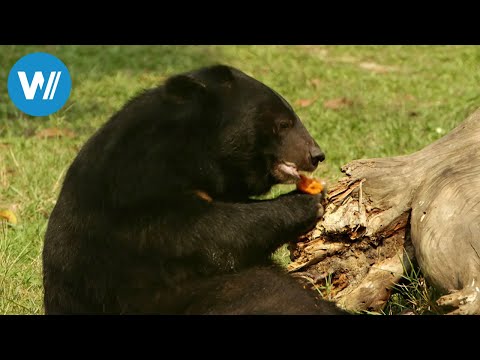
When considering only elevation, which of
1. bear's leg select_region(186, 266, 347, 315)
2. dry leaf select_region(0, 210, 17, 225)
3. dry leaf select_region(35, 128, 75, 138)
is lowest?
dry leaf select_region(0, 210, 17, 225)

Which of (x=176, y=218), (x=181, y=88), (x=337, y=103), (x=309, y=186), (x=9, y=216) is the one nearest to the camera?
(x=176, y=218)

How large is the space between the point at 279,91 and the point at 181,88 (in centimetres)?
585

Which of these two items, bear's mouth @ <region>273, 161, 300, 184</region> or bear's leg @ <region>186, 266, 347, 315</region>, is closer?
bear's leg @ <region>186, 266, 347, 315</region>

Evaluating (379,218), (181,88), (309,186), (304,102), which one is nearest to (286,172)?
(309,186)

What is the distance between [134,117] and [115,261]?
77 centimetres

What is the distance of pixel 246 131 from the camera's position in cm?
441

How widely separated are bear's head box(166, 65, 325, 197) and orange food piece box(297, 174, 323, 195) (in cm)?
5

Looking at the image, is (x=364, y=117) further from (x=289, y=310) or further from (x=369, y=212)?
(x=289, y=310)

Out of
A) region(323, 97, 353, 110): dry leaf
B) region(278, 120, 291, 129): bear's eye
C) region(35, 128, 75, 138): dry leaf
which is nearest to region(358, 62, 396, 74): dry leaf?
region(323, 97, 353, 110): dry leaf

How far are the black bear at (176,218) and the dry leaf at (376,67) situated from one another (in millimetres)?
7122

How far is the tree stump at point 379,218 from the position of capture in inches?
172

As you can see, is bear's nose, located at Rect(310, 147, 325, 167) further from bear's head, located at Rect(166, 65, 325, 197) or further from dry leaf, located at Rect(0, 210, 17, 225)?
dry leaf, located at Rect(0, 210, 17, 225)

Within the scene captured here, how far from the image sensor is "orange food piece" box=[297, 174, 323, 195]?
4488 millimetres

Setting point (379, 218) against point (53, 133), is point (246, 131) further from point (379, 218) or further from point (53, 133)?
point (53, 133)
